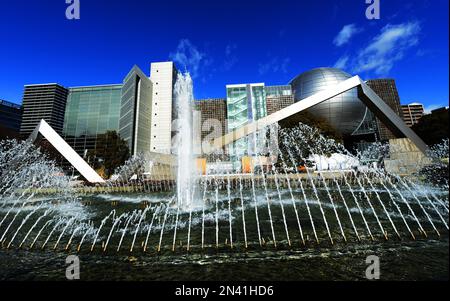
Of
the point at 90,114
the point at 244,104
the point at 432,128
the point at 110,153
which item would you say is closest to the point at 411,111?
the point at 244,104

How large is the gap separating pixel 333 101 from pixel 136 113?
63283 millimetres

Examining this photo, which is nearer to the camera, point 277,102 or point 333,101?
point 333,101

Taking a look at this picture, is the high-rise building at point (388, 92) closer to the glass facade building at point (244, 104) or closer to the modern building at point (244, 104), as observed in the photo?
the glass facade building at point (244, 104)

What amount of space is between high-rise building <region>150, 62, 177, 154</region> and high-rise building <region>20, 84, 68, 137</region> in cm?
5828

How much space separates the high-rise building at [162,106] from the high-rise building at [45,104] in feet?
191

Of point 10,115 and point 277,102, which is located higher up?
point 10,115

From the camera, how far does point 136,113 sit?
7869 cm

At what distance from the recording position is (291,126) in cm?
3055

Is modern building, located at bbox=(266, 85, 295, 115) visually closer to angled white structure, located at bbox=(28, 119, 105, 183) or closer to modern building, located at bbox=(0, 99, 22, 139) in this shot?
angled white structure, located at bbox=(28, 119, 105, 183)

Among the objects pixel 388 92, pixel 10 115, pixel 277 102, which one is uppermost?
pixel 388 92

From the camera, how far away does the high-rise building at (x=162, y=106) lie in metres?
86.5

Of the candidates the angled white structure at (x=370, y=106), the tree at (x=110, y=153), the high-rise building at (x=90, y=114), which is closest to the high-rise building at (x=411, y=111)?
the angled white structure at (x=370, y=106)

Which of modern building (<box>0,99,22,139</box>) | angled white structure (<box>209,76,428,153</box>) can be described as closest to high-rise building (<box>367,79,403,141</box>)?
angled white structure (<box>209,76,428,153</box>)

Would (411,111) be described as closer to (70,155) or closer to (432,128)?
(432,128)
